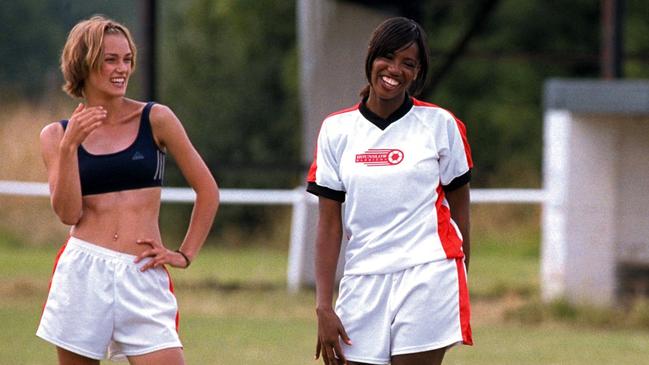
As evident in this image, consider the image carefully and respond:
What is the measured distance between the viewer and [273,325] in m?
12.5

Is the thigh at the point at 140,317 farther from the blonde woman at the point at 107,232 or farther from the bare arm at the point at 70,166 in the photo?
the bare arm at the point at 70,166

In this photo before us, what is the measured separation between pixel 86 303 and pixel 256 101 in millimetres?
23812

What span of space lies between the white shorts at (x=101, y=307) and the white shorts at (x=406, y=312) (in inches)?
26.4

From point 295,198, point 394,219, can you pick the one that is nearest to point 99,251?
point 394,219

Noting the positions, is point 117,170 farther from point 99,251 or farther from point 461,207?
point 461,207

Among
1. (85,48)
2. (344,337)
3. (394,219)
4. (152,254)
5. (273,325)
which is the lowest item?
(273,325)

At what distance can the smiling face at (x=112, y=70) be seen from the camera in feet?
17.3

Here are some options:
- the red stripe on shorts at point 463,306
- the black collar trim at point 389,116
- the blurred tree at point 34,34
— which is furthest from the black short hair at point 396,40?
the blurred tree at point 34,34

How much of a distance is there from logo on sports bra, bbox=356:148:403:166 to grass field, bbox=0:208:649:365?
509cm

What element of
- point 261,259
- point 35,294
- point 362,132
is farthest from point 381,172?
point 261,259

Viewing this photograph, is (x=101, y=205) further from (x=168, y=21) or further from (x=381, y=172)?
(x=168, y=21)

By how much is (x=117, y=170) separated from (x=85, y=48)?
0.44m

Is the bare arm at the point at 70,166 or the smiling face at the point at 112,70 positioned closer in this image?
the bare arm at the point at 70,166

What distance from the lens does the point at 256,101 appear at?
29.0 metres
